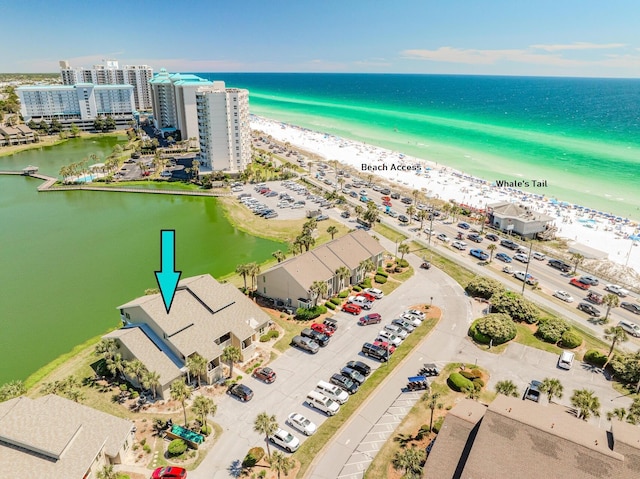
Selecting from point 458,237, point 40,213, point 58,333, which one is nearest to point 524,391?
point 458,237

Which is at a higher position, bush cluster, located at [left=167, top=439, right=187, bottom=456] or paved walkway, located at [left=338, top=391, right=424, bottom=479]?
bush cluster, located at [left=167, top=439, right=187, bottom=456]

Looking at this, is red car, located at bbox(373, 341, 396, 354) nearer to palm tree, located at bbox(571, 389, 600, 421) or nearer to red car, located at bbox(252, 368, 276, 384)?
red car, located at bbox(252, 368, 276, 384)

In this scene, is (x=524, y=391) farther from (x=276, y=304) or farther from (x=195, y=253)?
(x=195, y=253)

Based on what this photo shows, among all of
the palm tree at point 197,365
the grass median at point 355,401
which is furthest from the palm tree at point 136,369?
the grass median at point 355,401

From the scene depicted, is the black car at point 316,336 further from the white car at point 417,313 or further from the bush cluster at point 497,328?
the bush cluster at point 497,328

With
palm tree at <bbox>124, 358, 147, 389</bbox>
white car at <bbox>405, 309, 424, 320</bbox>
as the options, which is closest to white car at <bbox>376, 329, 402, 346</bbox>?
white car at <bbox>405, 309, 424, 320</bbox>
